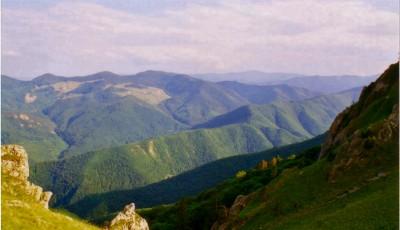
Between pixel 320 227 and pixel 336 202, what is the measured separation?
37.8ft

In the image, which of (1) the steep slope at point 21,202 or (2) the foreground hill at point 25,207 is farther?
(2) the foreground hill at point 25,207

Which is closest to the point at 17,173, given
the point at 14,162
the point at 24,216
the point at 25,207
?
the point at 14,162

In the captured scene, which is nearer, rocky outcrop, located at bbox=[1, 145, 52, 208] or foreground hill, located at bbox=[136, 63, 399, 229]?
rocky outcrop, located at bbox=[1, 145, 52, 208]

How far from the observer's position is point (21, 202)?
148 ft

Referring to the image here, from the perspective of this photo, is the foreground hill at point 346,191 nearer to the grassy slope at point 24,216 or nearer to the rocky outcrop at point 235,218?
the rocky outcrop at point 235,218

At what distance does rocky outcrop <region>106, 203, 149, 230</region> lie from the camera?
65688 millimetres

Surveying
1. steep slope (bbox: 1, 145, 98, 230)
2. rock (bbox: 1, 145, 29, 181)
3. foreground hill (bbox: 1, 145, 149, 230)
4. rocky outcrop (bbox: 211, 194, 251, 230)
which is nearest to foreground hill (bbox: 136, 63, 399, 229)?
rocky outcrop (bbox: 211, 194, 251, 230)

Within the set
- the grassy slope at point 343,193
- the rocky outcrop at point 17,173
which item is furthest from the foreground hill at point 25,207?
the grassy slope at point 343,193

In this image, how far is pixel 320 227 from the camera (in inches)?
2437

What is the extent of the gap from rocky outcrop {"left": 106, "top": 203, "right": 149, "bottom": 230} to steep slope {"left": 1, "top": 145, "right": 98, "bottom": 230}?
10708 mm

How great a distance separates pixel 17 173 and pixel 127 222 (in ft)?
63.0

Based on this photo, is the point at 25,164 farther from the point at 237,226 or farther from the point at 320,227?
the point at 237,226

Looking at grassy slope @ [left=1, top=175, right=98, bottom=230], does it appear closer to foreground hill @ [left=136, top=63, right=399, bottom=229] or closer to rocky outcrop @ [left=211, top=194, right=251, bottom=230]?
foreground hill @ [left=136, top=63, right=399, bottom=229]

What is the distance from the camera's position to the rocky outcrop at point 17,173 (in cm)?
5231
